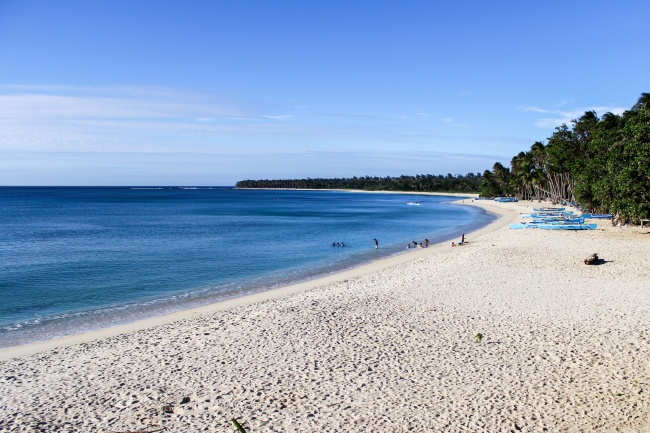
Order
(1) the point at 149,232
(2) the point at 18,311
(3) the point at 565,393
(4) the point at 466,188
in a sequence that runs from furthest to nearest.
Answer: (4) the point at 466,188 < (1) the point at 149,232 < (2) the point at 18,311 < (3) the point at 565,393

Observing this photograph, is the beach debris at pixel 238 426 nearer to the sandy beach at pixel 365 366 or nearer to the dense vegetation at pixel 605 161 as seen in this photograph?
the sandy beach at pixel 365 366

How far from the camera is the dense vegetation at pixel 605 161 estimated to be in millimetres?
24859

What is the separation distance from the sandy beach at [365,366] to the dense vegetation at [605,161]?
35.1 ft

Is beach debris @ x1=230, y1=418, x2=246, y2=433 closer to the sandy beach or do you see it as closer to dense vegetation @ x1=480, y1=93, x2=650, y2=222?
the sandy beach

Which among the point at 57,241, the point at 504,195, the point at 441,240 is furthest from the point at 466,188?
the point at 57,241

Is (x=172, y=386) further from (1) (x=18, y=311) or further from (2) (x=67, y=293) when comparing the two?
(2) (x=67, y=293)

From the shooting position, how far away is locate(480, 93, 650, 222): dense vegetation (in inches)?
979

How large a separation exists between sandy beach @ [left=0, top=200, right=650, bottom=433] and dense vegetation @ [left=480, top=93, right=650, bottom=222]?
421 inches

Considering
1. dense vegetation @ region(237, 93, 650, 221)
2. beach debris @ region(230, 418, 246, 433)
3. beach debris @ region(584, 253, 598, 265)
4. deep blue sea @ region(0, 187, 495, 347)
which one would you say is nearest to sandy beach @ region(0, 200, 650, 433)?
beach debris @ region(230, 418, 246, 433)

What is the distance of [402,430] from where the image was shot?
7.26 m

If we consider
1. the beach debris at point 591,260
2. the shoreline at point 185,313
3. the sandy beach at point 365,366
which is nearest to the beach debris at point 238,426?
the sandy beach at point 365,366

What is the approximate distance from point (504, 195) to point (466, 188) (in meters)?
53.4

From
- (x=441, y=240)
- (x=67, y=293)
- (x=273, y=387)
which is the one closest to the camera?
(x=273, y=387)

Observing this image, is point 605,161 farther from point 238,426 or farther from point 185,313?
point 238,426
